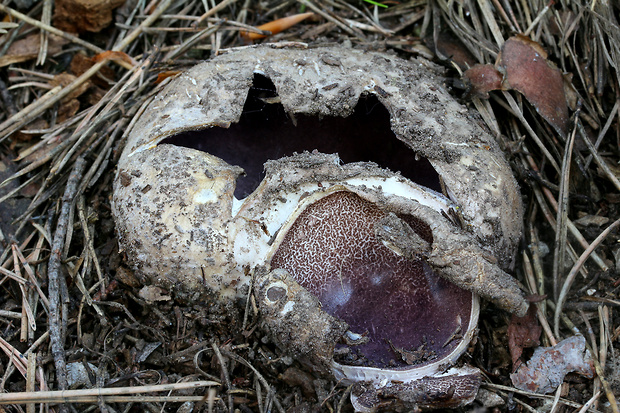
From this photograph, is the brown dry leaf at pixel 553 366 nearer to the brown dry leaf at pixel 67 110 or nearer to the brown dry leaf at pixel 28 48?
the brown dry leaf at pixel 67 110

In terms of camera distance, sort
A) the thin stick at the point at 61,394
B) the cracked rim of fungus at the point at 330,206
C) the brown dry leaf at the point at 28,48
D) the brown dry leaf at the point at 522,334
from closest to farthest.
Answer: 1. the thin stick at the point at 61,394
2. the cracked rim of fungus at the point at 330,206
3. the brown dry leaf at the point at 522,334
4. the brown dry leaf at the point at 28,48

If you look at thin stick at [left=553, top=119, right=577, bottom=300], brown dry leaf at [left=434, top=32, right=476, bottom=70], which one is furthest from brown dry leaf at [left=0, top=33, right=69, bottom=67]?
thin stick at [left=553, top=119, right=577, bottom=300]

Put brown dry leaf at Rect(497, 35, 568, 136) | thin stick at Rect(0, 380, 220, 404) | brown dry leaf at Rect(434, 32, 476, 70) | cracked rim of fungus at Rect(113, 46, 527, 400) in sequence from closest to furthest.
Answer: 1. thin stick at Rect(0, 380, 220, 404)
2. cracked rim of fungus at Rect(113, 46, 527, 400)
3. brown dry leaf at Rect(497, 35, 568, 136)
4. brown dry leaf at Rect(434, 32, 476, 70)

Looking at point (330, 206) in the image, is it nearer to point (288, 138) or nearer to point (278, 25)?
point (288, 138)

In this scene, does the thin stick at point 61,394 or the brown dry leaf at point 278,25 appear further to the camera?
the brown dry leaf at point 278,25

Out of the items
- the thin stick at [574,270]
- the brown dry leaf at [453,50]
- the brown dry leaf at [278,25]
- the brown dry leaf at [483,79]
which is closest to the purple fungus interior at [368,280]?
the thin stick at [574,270]

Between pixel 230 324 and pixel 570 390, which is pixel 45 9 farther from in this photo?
pixel 570 390

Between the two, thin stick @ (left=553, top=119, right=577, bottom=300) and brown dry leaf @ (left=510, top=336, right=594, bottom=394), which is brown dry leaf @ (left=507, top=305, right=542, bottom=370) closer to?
brown dry leaf @ (left=510, top=336, right=594, bottom=394)

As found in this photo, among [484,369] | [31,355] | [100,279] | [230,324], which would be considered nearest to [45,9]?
[100,279]
